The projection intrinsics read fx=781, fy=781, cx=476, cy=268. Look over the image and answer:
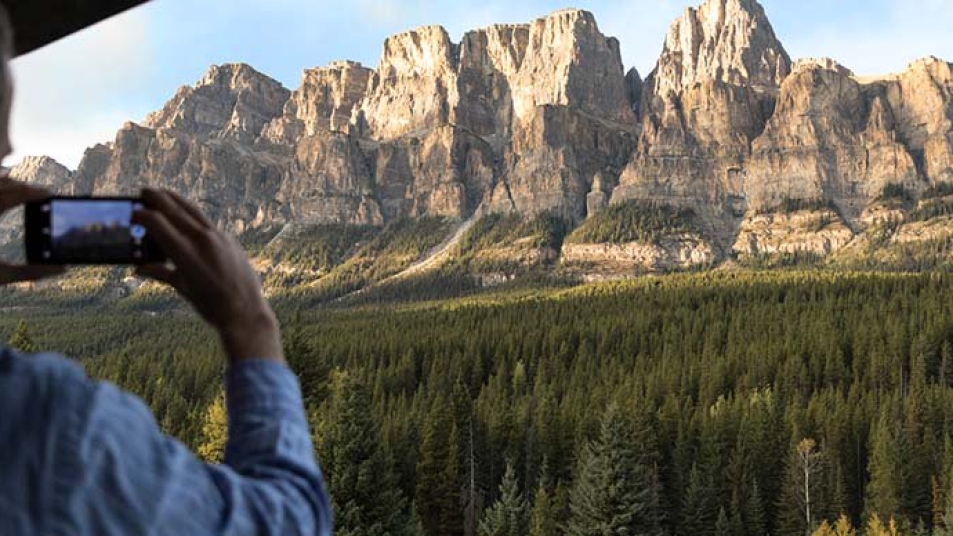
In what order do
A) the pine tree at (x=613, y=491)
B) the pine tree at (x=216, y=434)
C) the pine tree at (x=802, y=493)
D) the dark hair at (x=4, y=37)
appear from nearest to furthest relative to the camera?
the dark hair at (x=4, y=37) < the pine tree at (x=216, y=434) < the pine tree at (x=613, y=491) < the pine tree at (x=802, y=493)

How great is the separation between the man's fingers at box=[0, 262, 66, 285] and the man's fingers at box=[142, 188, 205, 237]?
0.37 m

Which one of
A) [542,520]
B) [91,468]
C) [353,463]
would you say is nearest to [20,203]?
[91,468]

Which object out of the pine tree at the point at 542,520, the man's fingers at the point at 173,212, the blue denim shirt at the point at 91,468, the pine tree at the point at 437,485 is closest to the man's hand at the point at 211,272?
the man's fingers at the point at 173,212

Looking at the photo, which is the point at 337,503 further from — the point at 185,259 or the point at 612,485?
the point at 185,259

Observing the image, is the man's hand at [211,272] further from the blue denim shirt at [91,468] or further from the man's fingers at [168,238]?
the blue denim shirt at [91,468]

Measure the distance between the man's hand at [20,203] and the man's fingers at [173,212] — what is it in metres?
0.36

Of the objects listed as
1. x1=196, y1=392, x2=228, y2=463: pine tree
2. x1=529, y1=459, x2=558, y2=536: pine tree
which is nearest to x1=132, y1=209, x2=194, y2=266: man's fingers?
x1=196, y1=392, x2=228, y2=463: pine tree

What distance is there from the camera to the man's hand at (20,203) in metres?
1.79

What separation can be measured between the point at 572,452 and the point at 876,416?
24.3m

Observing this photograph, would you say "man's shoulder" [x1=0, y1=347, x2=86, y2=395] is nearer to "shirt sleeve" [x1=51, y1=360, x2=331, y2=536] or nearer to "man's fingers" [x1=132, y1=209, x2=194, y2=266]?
"shirt sleeve" [x1=51, y1=360, x2=331, y2=536]

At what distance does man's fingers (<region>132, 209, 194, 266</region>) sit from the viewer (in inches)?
61.4

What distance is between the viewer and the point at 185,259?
157cm

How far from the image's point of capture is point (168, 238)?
1.56 meters

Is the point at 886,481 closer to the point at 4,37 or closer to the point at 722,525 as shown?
the point at 722,525
